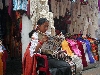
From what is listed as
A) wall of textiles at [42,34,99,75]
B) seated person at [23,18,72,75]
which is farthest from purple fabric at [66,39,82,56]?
seated person at [23,18,72,75]

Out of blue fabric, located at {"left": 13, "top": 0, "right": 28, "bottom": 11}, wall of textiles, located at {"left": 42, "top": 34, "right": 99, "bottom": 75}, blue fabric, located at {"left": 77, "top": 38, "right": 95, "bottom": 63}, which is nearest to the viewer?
wall of textiles, located at {"left": 42, "top": 34, "right": 99, "bottom": 75}

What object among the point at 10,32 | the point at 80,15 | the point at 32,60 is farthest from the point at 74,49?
the point at 32,60

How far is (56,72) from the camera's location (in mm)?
4332

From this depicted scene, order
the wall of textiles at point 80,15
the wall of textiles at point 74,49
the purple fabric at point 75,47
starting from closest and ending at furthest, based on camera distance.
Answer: the wall of textiles at point 74,49
the purple fabric at point 75,47
the wall of textiles at point 80,15

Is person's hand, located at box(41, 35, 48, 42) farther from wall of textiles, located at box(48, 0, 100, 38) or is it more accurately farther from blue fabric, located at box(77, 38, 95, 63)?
blue fabric, located at box(77, 38, 95, 63)

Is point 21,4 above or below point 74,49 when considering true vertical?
above

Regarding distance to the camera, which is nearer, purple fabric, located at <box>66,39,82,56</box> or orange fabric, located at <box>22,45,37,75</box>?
orange fabric, located at <box>22,45,37,75</box>

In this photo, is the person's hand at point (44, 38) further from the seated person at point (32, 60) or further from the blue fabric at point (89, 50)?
the blue fabric at point (89, 50)

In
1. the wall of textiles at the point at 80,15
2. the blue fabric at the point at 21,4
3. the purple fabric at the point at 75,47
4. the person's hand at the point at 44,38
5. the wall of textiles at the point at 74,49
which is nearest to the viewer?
the person's hand at the point at 44,38

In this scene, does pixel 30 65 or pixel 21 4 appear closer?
pixel 30 65

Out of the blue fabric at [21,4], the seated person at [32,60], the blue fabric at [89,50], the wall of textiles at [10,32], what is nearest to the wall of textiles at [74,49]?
the blue fabric at [89,50]

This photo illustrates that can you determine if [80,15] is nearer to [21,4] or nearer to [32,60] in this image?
[21,4]

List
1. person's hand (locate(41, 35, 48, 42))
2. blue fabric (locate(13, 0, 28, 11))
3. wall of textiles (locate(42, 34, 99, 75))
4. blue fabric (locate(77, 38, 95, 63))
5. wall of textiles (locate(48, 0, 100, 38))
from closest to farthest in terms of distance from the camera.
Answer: person's hand (locate(41, 35, 48, 42)) → wall of textiles (locate(42, 34, 99, 75)) → blue fabric (locate(13, 0, 28, 11)) → blue fabric (locate(77, 38, 95, 63)) → wall of textiles (locate(48, 0, 100, 38))

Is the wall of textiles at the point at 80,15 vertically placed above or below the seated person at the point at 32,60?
above
